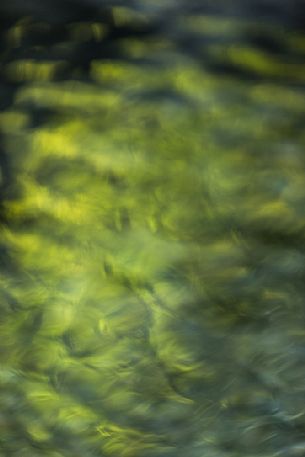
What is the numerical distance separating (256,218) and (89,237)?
156 mm

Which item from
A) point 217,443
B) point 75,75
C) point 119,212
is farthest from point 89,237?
point 217,443

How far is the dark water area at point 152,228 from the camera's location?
0.59 meters

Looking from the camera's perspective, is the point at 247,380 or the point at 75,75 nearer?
the point at 75,75

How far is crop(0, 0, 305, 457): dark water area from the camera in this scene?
59 cm

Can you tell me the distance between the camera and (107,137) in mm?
619

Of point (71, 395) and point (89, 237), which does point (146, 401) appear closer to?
point (71, 395)

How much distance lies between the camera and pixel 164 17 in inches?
22.6

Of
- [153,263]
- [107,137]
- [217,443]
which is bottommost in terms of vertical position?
[217,443]

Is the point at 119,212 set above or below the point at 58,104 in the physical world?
below

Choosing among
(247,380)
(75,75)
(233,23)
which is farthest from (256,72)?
(247,380)

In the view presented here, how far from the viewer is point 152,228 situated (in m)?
0.65

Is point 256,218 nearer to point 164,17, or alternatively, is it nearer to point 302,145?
point 302,145

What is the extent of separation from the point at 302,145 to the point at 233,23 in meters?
0.12

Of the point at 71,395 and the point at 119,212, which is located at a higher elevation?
the point at 119,212
